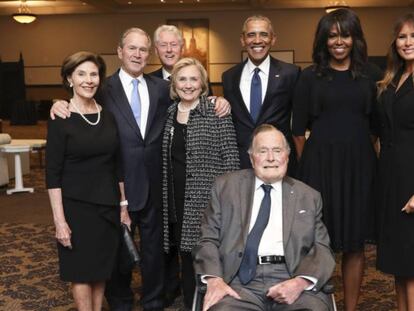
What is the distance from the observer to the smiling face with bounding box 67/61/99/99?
2.91 m

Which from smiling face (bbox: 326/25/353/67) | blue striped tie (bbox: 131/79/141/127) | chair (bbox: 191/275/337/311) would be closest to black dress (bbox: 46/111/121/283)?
blue striped tie (bbox: 131/79/141/127)

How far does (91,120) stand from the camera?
9.70 feet

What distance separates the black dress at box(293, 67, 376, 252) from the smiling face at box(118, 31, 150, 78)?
3.34 ft

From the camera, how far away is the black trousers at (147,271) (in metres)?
3.53

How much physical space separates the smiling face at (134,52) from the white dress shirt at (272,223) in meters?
1.14

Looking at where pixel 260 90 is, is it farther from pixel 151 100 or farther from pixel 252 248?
pixel 252 248

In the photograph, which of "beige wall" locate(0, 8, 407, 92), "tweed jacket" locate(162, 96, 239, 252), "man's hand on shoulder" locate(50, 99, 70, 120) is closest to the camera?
"man's hand on shoulder" locate(50, 99, 70, 120)

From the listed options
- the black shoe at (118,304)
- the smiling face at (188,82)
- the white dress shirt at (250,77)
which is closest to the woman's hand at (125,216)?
the black shoe at (118,304)

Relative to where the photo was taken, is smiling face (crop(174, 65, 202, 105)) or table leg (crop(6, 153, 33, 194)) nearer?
smiling face (crop(174, 65, 202, 105))

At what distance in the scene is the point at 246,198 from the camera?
2770 mm

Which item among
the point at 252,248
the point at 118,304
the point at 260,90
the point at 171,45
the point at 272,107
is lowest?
the point at 118,304

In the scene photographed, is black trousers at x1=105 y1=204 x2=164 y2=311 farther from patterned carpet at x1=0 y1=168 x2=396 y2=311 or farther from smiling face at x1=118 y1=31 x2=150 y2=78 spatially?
smiling face at x1=118 y1=31 x2=150 y2=78

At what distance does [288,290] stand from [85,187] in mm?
1170

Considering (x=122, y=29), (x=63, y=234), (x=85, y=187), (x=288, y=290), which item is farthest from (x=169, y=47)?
(x=122, y=29)
